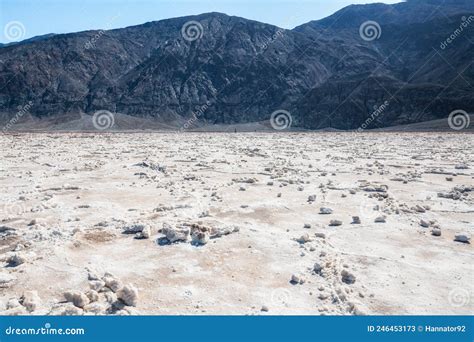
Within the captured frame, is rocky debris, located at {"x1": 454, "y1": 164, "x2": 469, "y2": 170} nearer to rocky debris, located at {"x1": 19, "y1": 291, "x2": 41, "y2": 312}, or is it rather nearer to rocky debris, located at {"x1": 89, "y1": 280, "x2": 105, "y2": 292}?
rocky debris, located at {"x1": 89, "y1": 280, "x2": 105, "y2": 292}

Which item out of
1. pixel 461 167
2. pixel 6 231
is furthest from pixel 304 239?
pixel 461 167

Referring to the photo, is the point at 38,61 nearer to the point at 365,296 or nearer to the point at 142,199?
the point at 142,199

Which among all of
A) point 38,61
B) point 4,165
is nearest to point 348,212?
point 4,165

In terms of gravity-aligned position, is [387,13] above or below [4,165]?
above

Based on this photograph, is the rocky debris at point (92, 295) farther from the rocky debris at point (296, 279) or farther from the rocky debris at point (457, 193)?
the rocky debris at point (457, 193)

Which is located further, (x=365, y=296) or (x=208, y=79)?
(x=208, y=79)

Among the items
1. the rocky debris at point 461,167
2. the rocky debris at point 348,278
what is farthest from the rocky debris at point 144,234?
the rocky debris at point 461,167

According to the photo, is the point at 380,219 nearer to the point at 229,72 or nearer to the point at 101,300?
the point at 101,300
